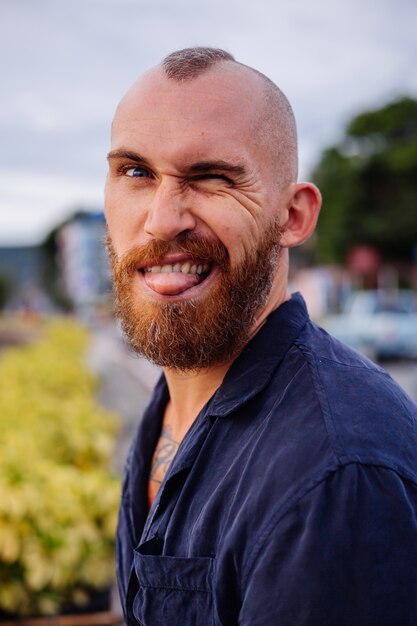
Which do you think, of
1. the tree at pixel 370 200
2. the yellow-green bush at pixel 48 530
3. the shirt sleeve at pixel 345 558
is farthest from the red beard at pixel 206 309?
the tree at pixel 370 200

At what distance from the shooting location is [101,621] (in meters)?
3.47

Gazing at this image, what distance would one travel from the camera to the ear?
5.76ft

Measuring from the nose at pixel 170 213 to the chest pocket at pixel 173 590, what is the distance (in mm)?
690

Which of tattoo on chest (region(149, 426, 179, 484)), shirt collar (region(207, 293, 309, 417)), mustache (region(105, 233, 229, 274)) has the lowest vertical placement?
tattoo on chest (region(149, 426, 179, 484))

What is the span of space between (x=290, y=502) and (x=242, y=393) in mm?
341

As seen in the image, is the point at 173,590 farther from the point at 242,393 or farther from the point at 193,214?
the point at 193,214

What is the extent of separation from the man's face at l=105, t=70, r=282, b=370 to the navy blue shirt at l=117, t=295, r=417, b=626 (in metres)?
0.12

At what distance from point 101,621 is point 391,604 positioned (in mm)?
2610

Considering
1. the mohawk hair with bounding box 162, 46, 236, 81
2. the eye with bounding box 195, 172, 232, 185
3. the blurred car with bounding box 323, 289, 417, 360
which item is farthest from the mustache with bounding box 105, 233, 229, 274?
the blurred car with bounding box 323, 289, 417, 360

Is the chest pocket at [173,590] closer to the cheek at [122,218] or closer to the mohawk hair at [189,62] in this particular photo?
the cheek at [122,218]

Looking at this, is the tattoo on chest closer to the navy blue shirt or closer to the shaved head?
the navy blue shirt

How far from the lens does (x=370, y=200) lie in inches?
1670

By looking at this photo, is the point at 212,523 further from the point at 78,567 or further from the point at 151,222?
the point at 78,567

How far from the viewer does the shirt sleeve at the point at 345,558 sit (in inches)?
47.0
